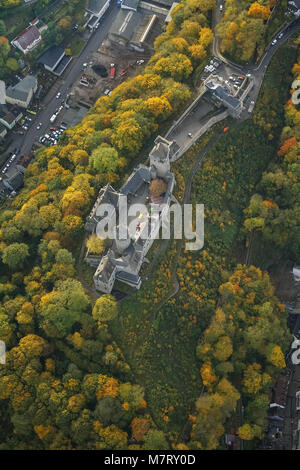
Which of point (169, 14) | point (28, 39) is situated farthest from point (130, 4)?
point (28, 39)

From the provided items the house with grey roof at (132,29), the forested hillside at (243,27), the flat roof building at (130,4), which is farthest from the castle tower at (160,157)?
the flat roof building at (130,4)

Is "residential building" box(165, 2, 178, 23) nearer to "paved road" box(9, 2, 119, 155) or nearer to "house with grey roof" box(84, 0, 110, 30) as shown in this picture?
"paved road" box(9, 2, 119, 155)

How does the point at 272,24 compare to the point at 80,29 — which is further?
the point at 80,29

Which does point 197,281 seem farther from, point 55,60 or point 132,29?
point 132,29

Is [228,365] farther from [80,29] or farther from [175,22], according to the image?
[80,29]

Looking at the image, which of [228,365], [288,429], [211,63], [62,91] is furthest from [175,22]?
[288,429]
